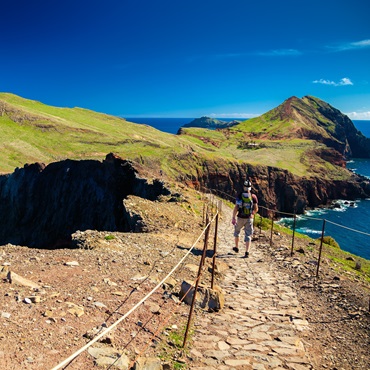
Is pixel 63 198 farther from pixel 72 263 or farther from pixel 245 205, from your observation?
pixel 72 263

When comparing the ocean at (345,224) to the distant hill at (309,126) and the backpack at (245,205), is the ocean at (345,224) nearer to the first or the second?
the backpack at (245,205)

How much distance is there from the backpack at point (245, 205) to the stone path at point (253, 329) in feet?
9.00

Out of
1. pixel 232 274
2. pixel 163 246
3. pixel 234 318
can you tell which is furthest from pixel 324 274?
pixel 163 246

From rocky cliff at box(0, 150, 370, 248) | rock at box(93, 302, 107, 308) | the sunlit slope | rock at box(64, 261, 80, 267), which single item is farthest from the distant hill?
rock at box(93, 302, 107, 308)

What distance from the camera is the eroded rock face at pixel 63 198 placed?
37781 mm

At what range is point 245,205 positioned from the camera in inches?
554

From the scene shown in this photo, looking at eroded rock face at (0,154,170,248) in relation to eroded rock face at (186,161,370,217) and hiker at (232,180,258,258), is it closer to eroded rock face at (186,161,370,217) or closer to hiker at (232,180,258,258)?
hiker at (232,180,258,258)

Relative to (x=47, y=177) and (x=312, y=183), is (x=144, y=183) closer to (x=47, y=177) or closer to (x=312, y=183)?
(x=47, y=177)

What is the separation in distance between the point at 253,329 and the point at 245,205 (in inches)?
255

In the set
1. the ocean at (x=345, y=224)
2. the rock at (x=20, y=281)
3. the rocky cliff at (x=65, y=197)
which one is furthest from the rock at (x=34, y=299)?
the ocean at (x=345, y=224)

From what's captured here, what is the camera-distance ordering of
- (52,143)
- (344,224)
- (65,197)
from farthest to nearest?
(344,224) < (52,143) < (65,197)

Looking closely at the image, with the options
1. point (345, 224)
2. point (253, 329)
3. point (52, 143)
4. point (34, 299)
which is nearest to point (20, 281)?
point (34, 299)

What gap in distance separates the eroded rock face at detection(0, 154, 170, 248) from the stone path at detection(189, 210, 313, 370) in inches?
829

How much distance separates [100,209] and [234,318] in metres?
32.5
